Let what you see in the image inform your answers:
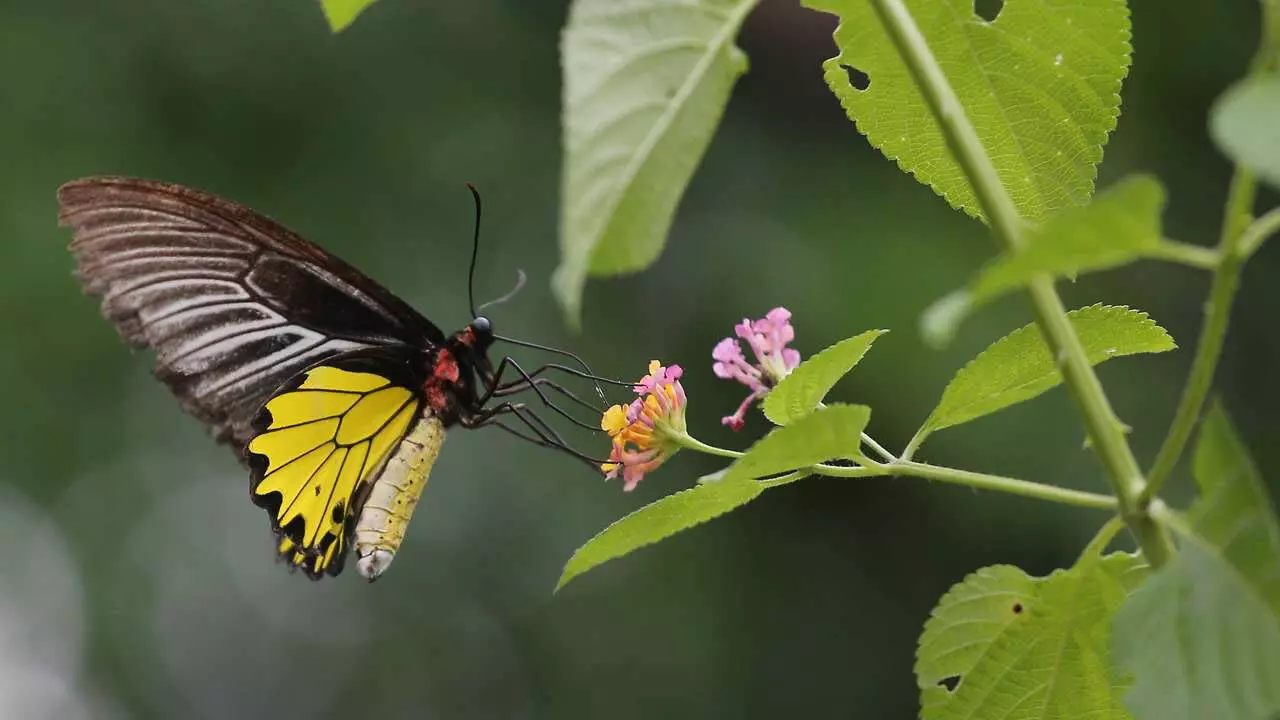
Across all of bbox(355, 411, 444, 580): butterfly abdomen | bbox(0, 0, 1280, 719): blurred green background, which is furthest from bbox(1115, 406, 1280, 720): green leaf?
bbox(0, 0, 1280, 719): blurred green background

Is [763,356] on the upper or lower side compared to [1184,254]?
upper

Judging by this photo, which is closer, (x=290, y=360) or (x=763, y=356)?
(x=763, y=356)

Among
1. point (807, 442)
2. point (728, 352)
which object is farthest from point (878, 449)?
point (728, 352)

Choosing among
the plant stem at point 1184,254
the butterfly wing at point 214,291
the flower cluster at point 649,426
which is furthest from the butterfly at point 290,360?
the plant stem at point 1184,254

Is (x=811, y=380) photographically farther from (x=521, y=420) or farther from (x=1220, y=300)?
(x=521, y=420)

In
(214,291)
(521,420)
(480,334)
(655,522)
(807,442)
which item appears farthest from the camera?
(480,334)
